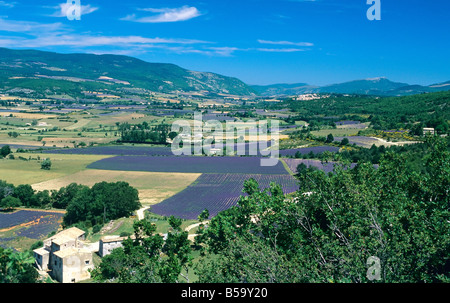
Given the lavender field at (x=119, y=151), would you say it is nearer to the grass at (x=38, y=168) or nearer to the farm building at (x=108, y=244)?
the grass at (x=38, y=168)

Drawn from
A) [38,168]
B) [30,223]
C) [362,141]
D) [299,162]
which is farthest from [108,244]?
[362,141]

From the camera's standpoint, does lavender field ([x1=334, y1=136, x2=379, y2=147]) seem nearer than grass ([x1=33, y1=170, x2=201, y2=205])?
No

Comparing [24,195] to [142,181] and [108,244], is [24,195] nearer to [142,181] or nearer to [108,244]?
[142,181]

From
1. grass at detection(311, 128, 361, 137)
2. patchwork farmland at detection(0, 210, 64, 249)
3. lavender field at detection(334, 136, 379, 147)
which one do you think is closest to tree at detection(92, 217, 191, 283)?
patchwork farmland at detection(0, 210, 64, 249)

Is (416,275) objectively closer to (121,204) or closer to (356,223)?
(356,223)

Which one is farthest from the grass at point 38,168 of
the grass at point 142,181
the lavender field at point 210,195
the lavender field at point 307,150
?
the lavender field at point 307,150

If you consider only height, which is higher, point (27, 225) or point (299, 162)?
point (299, 162)

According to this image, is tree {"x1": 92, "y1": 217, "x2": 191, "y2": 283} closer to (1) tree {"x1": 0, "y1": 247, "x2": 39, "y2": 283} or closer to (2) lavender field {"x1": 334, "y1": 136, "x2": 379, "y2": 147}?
(1) tree {"x1": 0, "y1": 247, "x2": 39, "y2": 283}
